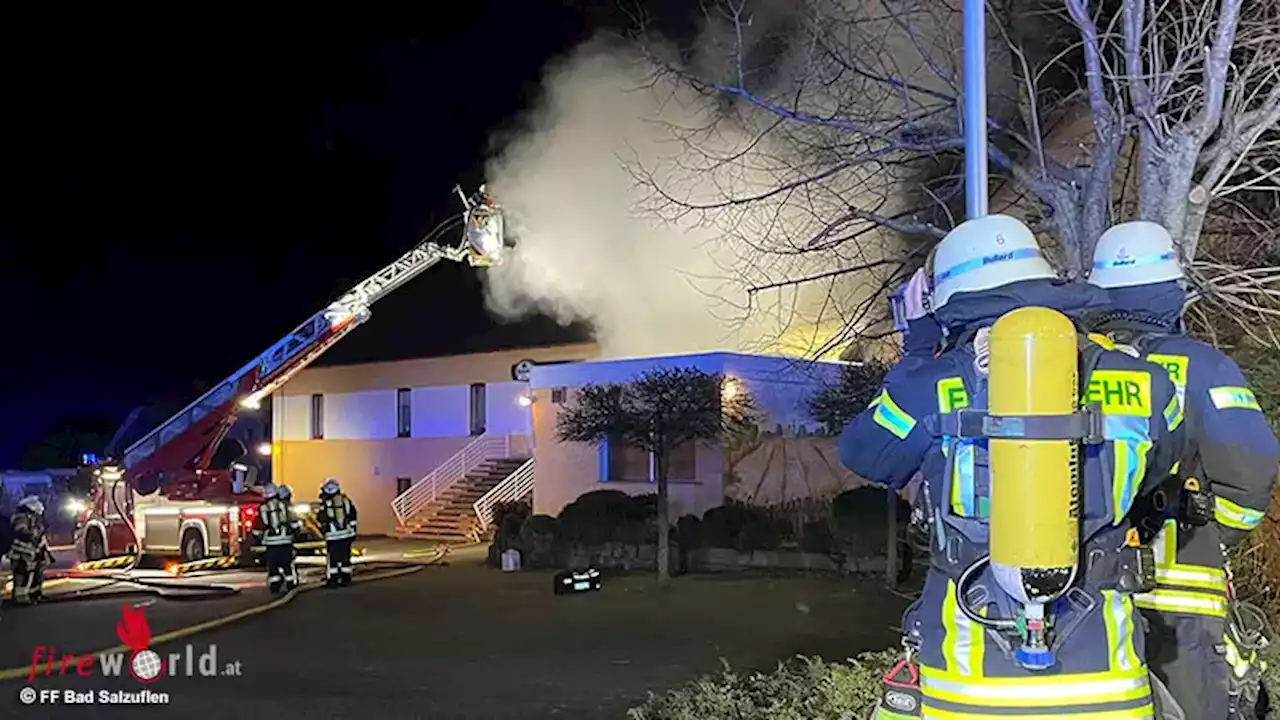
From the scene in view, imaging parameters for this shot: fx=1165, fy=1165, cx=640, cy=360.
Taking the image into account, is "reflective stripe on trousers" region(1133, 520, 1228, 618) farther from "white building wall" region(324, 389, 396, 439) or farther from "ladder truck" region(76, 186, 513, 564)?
"white building wall" region(324, 389, 396, 439)

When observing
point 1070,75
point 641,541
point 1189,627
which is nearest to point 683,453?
point 641,541

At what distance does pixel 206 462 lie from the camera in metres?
16.9

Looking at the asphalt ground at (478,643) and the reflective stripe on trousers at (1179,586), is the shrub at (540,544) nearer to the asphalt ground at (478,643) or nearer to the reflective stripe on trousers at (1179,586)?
the asphalt ground at (478,643)

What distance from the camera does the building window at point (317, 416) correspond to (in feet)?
90.2

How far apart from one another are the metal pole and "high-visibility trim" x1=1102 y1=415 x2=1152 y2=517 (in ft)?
5.76

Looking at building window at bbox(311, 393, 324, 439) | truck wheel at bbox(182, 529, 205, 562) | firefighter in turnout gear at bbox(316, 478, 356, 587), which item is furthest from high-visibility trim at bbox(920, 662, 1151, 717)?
building window at bbox(311, 393, 324, 439)

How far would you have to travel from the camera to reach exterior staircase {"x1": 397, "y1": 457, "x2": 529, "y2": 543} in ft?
72.7

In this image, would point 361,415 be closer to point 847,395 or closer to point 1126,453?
point 847,395

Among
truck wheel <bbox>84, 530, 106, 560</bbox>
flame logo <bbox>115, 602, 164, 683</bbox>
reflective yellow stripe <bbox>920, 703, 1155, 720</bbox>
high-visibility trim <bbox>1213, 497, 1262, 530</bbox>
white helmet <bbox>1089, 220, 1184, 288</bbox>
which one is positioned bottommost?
flame logo <bbox>115, 602, 164, 683</bbox>

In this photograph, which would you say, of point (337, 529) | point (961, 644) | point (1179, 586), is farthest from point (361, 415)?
point (961, 644)

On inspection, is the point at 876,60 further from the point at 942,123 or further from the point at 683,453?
the point at 683,453

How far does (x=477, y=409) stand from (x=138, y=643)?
13944 millimetres

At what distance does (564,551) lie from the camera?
16094mm

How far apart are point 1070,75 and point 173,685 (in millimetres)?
7756
